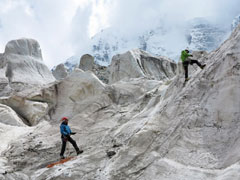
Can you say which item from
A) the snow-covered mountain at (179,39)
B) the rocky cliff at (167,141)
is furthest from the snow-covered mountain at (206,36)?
the rocky cliff at (167,141)

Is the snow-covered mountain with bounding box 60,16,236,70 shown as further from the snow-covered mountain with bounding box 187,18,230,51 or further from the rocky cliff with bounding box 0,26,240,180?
the rocky cliff with bounding box 0,26,240,180

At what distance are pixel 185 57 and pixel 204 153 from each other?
18.6 feet

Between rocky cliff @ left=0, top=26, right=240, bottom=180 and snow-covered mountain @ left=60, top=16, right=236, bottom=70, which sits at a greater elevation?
rocky cliff @ left=0, top=26, right=240, bottom=180

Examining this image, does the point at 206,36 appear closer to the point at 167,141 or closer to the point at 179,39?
the point at 179,39

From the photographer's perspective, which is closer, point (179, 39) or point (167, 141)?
point (167, 141)

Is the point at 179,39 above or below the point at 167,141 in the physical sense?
below

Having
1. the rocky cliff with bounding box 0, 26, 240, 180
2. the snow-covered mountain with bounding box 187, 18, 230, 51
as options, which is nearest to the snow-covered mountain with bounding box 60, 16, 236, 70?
the snow-covered mountain with bounding box 187, 18, 230, 51

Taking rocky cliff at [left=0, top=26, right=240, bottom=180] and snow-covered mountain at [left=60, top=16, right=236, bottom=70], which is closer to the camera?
rocky cliff at [left=0, top=26, right=240, bottom=180]

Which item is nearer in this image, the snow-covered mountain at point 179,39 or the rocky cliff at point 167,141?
the rocky cliff at point 167,141

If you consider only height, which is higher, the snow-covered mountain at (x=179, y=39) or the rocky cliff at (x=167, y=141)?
the rocky cliff at (x=167, y=141)

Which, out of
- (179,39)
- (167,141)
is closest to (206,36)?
(179,39)

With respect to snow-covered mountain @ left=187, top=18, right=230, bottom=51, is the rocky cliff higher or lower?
higher

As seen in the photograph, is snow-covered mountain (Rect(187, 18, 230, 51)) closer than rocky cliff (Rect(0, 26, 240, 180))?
No

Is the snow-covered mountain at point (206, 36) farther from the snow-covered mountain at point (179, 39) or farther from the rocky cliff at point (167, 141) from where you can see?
the rocky cliff at point (167, 141)
